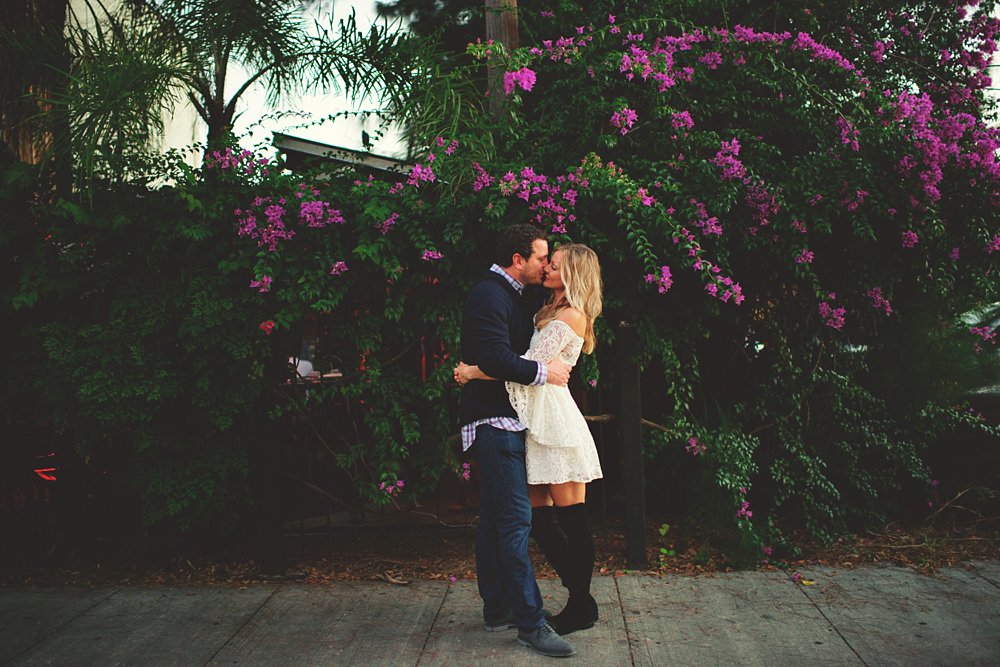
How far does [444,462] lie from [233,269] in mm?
1567

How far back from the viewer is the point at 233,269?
14.3 ft

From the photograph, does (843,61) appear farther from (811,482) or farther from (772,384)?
(811,482)

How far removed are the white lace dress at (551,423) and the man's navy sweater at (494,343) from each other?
8 centimetres

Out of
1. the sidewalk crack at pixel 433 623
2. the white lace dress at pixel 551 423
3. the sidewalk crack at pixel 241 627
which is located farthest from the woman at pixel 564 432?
the sidewalk crack at pixel 241 627

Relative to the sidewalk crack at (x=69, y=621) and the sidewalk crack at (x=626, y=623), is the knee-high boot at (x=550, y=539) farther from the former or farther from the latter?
the sidewalk crack at (x=69, y=621)

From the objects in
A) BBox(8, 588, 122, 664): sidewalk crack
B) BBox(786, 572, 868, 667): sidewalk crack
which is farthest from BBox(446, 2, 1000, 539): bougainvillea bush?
BBox(8, 588, 122, 664): sidewalk crack

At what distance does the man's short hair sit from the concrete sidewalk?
5.57 ft

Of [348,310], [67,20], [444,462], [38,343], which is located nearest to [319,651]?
[444,462]

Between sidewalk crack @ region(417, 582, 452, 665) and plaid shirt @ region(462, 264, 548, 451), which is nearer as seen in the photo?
plaid shirt @ region(462, 264, 548, 451)

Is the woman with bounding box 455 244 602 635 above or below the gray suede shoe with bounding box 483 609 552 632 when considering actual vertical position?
above

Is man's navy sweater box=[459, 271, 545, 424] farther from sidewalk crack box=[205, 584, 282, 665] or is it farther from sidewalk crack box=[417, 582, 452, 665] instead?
sidewalk crack box=[205, 584, 282, 665]

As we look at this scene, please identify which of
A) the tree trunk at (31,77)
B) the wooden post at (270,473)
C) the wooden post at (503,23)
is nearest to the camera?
the wooden post at (270,473)

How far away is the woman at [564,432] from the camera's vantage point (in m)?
3.55

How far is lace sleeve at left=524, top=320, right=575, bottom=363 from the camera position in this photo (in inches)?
139
